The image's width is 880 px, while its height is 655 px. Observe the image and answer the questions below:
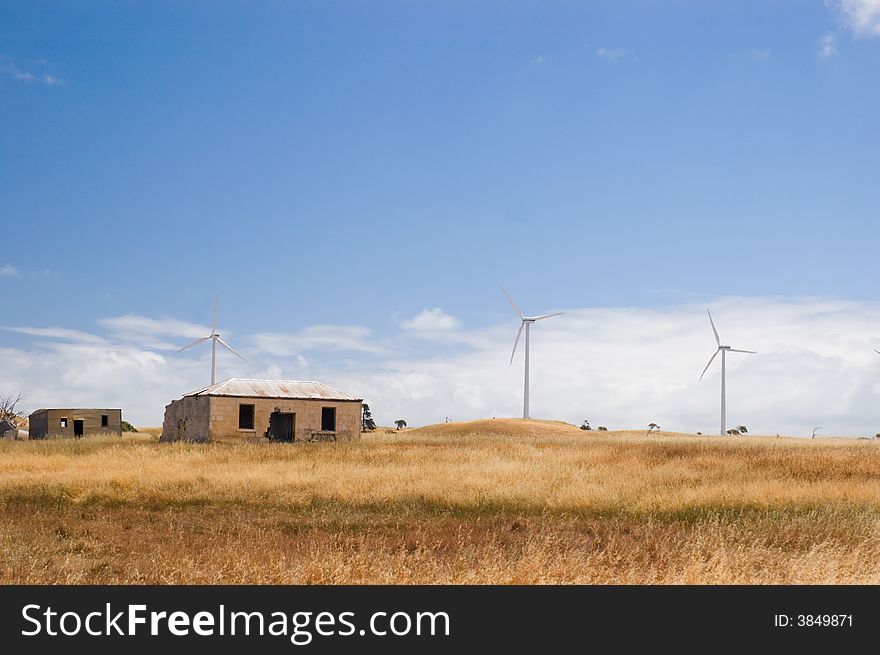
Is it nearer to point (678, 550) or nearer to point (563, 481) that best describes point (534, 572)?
point (678, 550)

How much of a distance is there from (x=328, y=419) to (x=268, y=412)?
360 centimetres

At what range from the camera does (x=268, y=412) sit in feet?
138

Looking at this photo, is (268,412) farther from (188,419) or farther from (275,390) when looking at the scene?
(188,419)

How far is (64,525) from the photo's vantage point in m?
14.5

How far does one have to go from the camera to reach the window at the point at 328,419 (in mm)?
43750

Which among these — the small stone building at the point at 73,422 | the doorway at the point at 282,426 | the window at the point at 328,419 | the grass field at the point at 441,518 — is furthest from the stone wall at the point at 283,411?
the small stone building at the point at 73,422

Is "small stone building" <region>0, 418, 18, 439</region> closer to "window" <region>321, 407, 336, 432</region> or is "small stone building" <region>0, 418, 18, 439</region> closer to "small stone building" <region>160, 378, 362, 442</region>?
"small stone building" <region>160, 378, 362, 442</region>

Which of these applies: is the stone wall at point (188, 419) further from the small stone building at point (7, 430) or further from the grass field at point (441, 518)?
the small stone building at point (7, 430)

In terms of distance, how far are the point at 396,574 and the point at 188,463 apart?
64.3 ft

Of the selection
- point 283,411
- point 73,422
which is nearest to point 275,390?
point 283,411

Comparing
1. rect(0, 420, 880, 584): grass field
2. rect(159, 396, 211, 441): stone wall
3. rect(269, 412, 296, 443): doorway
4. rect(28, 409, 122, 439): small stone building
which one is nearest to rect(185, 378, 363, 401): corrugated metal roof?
rect(159, 396, 211, 441): stone wall

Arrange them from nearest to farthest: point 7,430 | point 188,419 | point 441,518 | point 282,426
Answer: point 441,518 → point 282,426 → point 188,419 → point 7,430

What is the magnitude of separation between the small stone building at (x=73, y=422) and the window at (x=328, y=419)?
17760 mm

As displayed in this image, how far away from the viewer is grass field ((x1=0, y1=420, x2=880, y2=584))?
9.81 m
